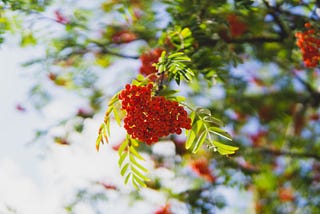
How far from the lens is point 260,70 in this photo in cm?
711

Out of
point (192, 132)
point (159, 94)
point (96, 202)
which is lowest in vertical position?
point (96, 202)

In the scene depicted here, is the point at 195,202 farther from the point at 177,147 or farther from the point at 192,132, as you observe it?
the point at 192,132

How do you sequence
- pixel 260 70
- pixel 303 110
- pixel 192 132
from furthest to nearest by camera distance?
pixel 260 70 < pixel 303 110 < pixel 192 132

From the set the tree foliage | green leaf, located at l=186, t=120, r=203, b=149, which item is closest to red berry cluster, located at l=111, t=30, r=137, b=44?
the tree foliage

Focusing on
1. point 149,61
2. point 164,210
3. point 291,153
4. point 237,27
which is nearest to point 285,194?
point 291,153

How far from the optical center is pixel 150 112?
2.04 metres

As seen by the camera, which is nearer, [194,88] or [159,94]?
[159,94]

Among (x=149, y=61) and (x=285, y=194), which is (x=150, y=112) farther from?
(x=285, y=194)

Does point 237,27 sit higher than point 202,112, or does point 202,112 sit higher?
point 202,112

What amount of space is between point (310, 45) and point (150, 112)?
1384mm

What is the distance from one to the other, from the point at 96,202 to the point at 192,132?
3125mm

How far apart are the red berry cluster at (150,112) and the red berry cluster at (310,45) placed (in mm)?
1228

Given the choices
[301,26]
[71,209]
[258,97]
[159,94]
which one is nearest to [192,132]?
[159,94]

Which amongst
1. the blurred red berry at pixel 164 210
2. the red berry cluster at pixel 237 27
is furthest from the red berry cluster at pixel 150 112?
the blurred red berry at pixel 164 210
